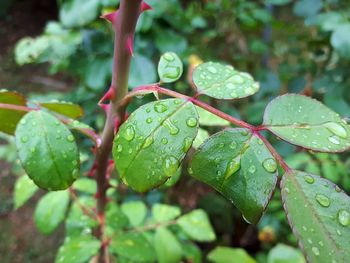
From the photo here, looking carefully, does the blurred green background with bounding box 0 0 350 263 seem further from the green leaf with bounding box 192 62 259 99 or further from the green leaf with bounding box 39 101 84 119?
the green leaf with bounding box 192 62 259 99

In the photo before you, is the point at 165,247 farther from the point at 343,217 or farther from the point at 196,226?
the point at 343,217

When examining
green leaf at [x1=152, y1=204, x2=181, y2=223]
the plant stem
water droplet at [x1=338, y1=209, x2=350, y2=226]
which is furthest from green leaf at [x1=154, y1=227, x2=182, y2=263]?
water droplet at [x1=338, y1=209, x2=350, y2=226]

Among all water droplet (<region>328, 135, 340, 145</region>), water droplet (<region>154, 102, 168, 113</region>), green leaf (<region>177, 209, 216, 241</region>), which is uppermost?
water droplet (<region>154, 102, 168, 113</region>)

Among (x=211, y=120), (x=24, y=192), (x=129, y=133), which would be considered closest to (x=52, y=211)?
(x=24, y=192)

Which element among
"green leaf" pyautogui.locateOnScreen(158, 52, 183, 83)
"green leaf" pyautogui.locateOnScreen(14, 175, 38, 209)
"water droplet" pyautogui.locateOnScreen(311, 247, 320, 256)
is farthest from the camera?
"green leaf" pyautogui.locateOnScreen(14, 175, 38, 209)

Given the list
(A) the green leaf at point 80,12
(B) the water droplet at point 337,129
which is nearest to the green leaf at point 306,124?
(B) the water droplet at point 337,129

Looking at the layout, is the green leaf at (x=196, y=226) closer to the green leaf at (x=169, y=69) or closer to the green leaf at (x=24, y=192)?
the green leaf at (x=24, y=192)

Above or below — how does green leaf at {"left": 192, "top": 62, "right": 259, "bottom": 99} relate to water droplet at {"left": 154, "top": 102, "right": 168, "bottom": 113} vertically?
above
